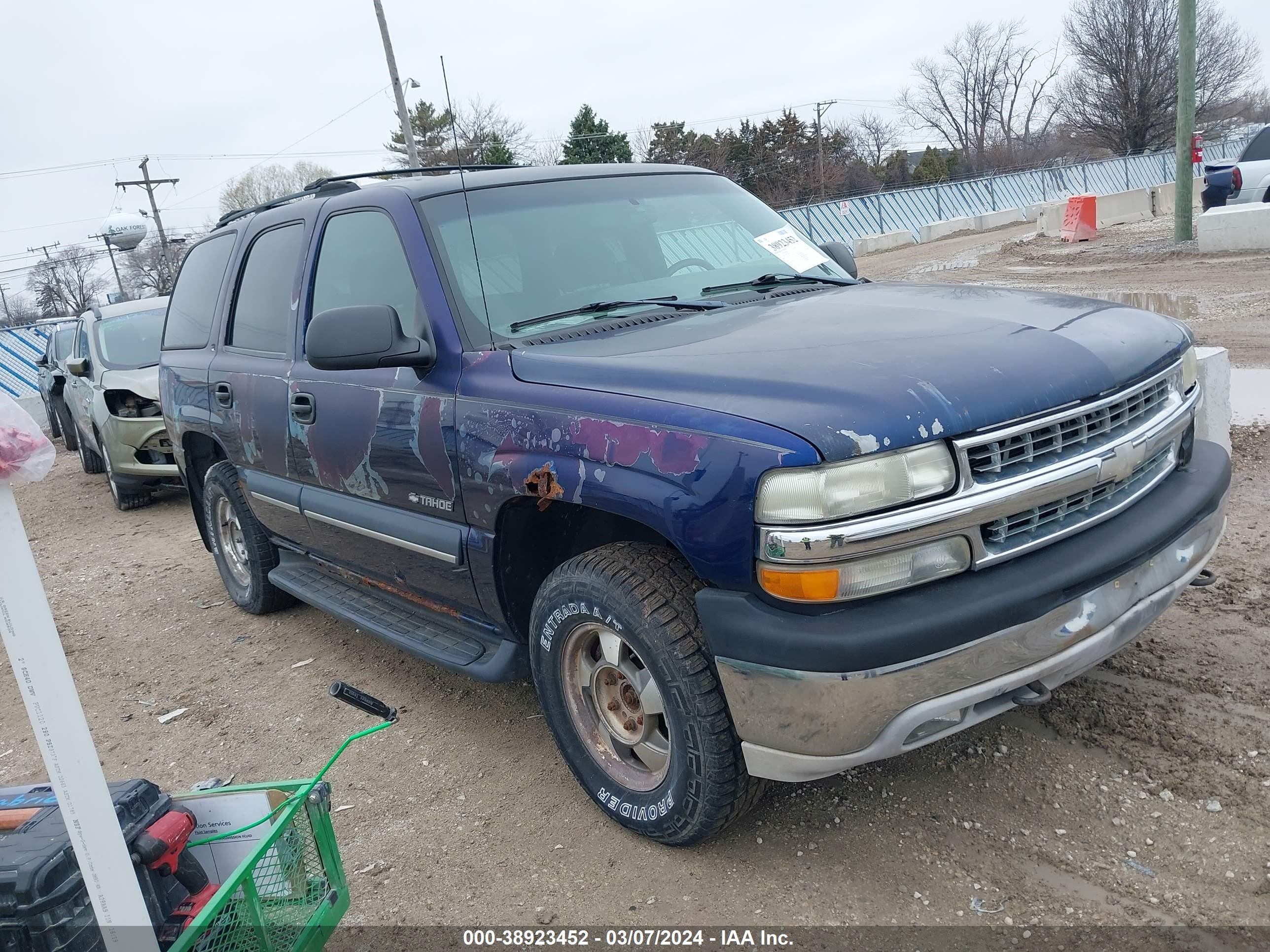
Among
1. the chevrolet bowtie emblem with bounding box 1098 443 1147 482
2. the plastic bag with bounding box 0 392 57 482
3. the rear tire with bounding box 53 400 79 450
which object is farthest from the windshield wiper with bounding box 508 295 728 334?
the rear tire with bounding box 53 400 79 450

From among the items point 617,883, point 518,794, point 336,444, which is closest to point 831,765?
point 617,883

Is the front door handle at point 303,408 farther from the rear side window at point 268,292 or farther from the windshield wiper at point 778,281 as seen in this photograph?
the windshield wiper at point 778,281

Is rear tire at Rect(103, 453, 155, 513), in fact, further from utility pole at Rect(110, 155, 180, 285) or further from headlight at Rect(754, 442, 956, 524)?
utility pole at Rect(110, 155, 180, 285)

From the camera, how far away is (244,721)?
4113mm

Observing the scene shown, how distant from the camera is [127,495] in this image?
9.05m

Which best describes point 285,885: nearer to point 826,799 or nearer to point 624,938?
point 624,938

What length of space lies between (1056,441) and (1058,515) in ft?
0.63

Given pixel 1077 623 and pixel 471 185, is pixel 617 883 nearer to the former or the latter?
pixel 1077 623

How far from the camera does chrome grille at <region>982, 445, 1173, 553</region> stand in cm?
237

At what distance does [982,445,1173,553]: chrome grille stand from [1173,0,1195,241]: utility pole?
15.5m

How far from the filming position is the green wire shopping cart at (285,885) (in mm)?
2041

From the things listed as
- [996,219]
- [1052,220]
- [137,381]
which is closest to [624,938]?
[137,381]

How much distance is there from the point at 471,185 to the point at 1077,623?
249 centimetres

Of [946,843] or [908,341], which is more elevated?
[908,341]
